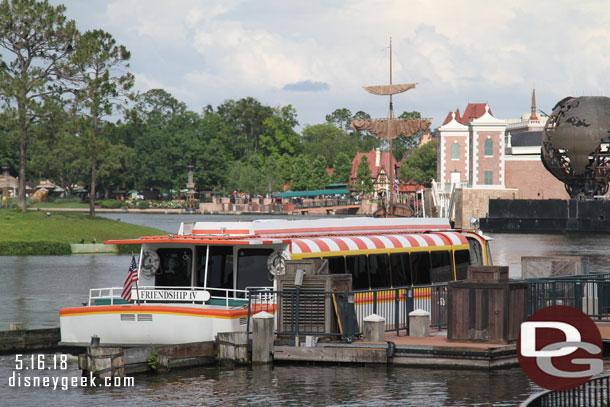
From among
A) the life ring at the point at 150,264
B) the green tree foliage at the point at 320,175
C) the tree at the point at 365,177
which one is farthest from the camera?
the green tree foliage at the point at 320,175

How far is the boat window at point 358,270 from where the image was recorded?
25594mm

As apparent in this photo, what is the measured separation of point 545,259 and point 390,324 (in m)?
9.21

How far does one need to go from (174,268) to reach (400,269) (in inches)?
254

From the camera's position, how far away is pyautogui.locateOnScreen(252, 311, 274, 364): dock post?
2220 cm

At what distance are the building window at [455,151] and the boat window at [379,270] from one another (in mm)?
116022

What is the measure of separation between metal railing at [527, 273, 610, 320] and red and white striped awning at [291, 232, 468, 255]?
10.4ft

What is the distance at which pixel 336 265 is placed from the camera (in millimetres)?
25328

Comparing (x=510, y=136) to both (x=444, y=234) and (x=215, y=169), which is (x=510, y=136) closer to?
(x=215, y=169)

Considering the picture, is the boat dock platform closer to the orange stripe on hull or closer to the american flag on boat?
the orange stripe on hull

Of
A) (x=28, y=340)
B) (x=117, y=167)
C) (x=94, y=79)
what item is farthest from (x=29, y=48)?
(x=117, y=167)

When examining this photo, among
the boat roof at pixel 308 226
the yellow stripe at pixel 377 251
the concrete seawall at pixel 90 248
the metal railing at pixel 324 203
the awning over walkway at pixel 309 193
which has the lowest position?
the yellow stripe at pixel 377 251

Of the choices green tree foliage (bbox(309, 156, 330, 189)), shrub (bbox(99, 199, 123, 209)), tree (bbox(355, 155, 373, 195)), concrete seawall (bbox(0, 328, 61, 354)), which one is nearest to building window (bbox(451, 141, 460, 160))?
tree (bbox(355, 155, 373, 195))

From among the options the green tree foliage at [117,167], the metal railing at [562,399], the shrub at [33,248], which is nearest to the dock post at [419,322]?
the metal railing at [562,399]

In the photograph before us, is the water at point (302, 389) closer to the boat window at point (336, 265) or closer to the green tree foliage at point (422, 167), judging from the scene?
the boat window at point (336, 265)
